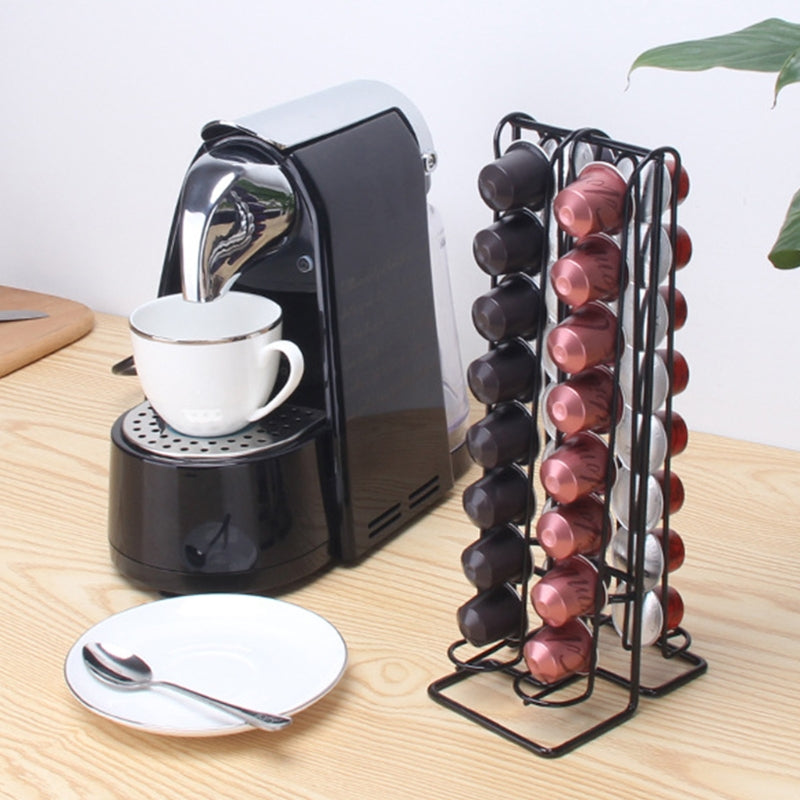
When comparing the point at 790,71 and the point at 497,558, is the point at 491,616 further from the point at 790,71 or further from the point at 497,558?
the point at 790,71

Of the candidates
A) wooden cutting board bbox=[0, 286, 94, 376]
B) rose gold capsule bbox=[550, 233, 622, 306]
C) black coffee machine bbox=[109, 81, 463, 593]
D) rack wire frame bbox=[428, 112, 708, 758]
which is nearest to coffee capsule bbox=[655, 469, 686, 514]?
rack wire frame bbox=[428, 112, 708, 758]

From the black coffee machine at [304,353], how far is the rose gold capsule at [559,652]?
0.19m

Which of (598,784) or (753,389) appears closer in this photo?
(598,784)

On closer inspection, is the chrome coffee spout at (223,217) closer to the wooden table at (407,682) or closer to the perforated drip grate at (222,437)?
the perforated drip grate at (222,437)

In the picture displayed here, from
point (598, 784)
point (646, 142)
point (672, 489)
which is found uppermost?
point (646, 142)

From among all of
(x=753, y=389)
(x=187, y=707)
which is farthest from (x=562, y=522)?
(x=753, y=389)

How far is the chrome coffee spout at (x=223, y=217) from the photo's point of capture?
725 mm

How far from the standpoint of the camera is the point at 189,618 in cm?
73

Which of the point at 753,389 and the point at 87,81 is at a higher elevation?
the point at 87,81

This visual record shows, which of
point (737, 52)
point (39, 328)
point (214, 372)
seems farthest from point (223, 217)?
point (39, 328)

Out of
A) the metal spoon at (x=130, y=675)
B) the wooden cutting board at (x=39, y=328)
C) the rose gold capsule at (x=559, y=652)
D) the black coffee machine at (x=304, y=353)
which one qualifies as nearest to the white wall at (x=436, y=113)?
the wooden cutting board at (x=39, y=328)

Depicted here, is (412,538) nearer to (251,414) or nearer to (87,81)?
(251,414)

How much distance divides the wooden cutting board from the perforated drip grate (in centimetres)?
34

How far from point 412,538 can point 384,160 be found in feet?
0.80
